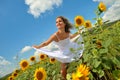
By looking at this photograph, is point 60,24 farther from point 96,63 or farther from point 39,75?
point 96,63

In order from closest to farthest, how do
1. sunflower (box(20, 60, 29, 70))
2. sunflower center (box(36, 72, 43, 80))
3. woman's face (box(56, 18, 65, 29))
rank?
sunflower center (box(36, 72, 43, 80)) < woman's face (box(56, 18, 65, 29)) < sunflower (box(20, 60, 29, 70))

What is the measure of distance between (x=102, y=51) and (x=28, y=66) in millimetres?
5168

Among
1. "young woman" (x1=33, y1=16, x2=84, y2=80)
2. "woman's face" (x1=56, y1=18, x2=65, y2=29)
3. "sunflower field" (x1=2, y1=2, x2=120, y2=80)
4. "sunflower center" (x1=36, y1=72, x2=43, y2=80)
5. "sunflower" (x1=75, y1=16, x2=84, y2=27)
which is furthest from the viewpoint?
"woman's face" (x1=56, y1=18, x2=65, y2=29)

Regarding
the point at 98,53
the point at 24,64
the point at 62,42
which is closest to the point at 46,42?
the point at 62,42

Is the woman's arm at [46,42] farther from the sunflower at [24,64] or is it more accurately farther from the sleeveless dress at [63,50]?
the sunflower at [24,64]

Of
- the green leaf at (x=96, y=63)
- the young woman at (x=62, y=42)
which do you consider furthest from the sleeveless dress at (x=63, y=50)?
the green leaf at (x=96, y=63)

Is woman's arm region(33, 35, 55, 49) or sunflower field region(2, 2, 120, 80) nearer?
sunflower field region(2, 2, 120, 80)

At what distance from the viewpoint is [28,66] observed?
9.05 metres

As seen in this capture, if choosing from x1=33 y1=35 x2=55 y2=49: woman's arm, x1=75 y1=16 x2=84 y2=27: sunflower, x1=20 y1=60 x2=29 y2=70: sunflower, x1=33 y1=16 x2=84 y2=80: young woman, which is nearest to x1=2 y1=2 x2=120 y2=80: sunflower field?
x1=75 y1=16 x2=84 y2=27: sunflower

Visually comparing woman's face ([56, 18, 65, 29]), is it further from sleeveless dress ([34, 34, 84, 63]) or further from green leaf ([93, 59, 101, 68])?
green leaf ([93, 59, 101, 68])

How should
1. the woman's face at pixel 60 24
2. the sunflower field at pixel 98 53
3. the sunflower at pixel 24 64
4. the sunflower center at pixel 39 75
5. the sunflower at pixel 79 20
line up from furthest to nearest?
the sunflower at pixel 24 64, the woman's face at pixel 60 24, the sunflower at pixel 79 20, the sunflower center at pixel 39 75, the sunflower field at pixel 98 53

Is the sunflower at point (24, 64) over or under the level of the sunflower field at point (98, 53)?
over

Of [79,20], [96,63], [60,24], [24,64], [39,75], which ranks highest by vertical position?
[24,64]

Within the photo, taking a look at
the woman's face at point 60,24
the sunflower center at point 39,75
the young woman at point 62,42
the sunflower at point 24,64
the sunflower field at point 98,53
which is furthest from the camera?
the sunflower at point 24,64
